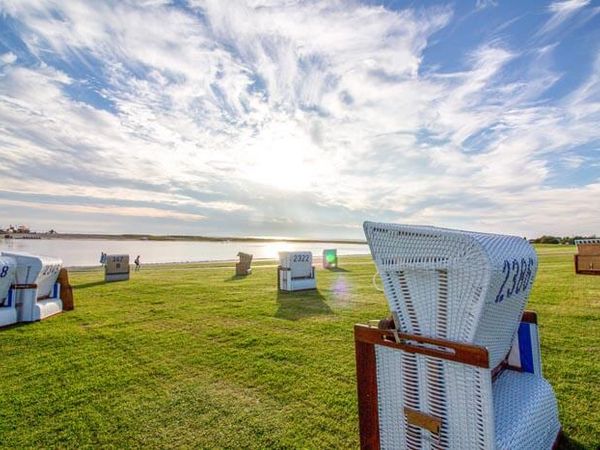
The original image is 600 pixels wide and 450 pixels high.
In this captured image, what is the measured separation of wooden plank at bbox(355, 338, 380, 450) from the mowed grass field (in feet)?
2.36

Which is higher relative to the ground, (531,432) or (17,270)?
(17,270)

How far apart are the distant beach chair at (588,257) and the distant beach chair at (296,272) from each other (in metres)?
12.4

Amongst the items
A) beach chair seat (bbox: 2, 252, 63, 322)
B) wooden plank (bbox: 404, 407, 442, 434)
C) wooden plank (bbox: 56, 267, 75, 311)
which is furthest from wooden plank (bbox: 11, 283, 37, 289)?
wooden plank (bbox: 404, 407, 442, 434)

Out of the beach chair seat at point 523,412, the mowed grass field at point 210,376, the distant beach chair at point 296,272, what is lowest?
the mowed grass field at point 210,376

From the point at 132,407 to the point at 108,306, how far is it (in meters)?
7.43

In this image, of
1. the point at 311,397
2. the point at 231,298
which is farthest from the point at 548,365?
the point at 231,298

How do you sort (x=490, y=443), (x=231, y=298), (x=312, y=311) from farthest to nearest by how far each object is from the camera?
(x=231, y=298) < (x=312, y=311) < (x=490, y=443)

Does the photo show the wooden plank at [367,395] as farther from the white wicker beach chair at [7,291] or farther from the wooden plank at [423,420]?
the white wicker beach chair at [7,291]

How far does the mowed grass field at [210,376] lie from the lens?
3434 mm

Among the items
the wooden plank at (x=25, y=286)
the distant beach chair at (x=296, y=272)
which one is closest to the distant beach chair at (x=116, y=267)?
the wooden plank at (x=25, y=286)

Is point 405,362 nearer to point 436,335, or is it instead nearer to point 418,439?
point 436,335

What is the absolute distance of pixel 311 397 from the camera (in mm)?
4109

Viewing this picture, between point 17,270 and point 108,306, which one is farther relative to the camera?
point 108,306

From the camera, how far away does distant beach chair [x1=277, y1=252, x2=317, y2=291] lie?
13.2 m
